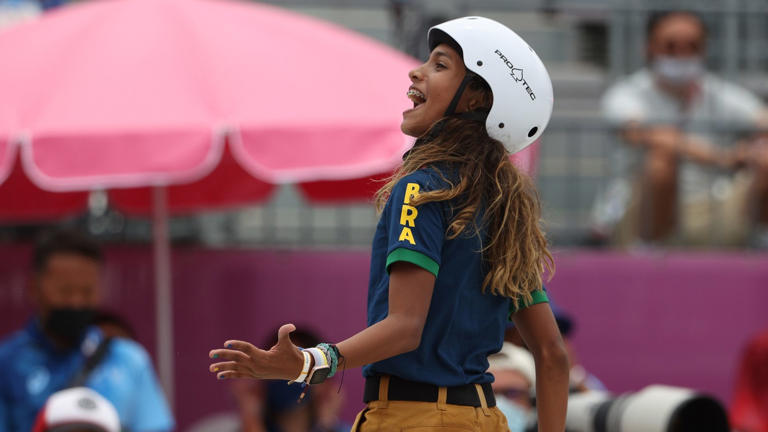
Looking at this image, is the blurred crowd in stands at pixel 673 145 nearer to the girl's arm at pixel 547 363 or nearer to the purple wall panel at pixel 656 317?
the purple wall panel at pixel 656 317

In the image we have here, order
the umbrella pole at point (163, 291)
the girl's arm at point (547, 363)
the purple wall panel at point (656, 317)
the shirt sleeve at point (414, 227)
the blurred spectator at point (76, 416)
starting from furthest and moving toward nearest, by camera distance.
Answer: the purple wall panel at point (656, 317), the umbrella pole at point (163, 291), the blurred spectator at point (76, 416), the girl's arm at point (547, 363), the shirt sleeve at point (414, 227)

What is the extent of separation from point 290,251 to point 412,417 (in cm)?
463

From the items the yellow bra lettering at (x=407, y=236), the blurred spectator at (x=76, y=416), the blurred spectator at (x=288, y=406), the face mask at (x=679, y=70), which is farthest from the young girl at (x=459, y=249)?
the face mask at (x=679, y=70)

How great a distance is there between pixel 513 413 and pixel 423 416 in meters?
1.50

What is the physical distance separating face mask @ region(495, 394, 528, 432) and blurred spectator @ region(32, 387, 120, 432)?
51.5 inches

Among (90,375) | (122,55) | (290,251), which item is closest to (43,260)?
(90,375)

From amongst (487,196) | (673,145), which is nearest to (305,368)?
(487,196)

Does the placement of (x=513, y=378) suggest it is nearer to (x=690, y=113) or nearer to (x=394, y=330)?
(x=394, y=330)

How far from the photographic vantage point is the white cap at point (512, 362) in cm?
448

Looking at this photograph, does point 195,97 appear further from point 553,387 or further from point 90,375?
point 553,387

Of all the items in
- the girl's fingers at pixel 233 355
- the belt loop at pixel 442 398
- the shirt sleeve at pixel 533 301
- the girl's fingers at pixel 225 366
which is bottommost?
the belt loop at pixel 442 398

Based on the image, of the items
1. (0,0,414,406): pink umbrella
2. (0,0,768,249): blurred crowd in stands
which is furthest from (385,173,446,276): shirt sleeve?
(0,0,768,249): blurred crowd in stands

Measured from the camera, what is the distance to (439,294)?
2803mm

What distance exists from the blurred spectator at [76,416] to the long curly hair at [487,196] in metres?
1.87
